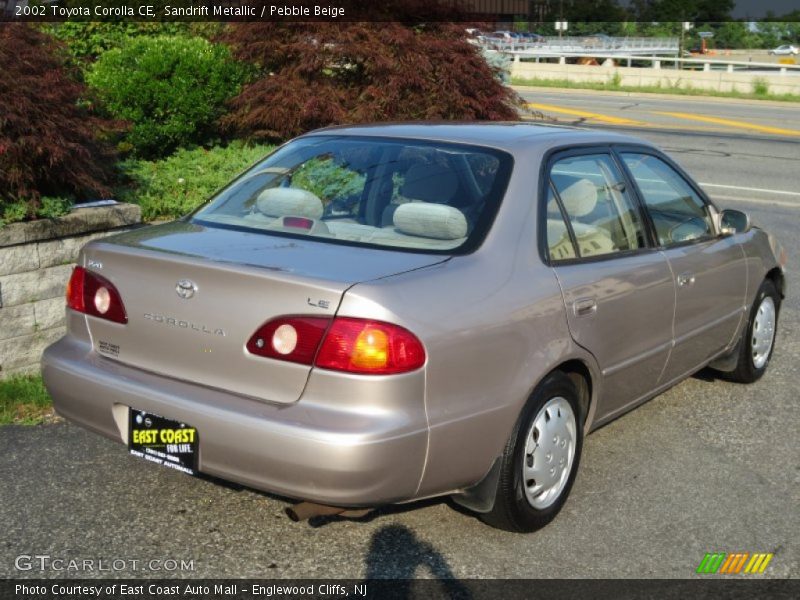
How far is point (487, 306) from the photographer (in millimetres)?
3834

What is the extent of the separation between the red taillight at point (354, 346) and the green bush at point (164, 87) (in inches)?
237

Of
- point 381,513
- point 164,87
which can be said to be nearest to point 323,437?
point 381,513

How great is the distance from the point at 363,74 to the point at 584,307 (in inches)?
226

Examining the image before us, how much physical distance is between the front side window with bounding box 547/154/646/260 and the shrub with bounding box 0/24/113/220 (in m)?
3.21

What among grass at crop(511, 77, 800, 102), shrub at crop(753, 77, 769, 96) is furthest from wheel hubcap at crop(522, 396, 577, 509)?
shrub at crop(753, 77, 769, 96)

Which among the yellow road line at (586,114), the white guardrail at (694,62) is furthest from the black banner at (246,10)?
the white guardrail at (694,62)

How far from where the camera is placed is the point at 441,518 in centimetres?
435

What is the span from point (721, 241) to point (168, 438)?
10.8ft

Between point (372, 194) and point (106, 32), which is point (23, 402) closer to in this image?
point (372, 194)

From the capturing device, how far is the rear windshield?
419 cm

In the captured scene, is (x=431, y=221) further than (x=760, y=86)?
No

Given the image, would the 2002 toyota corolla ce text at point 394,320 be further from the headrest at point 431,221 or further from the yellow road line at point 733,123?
the yellow road line at point 733,123

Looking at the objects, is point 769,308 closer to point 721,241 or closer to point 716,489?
point 721,241

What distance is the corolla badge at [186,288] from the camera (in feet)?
12.5
